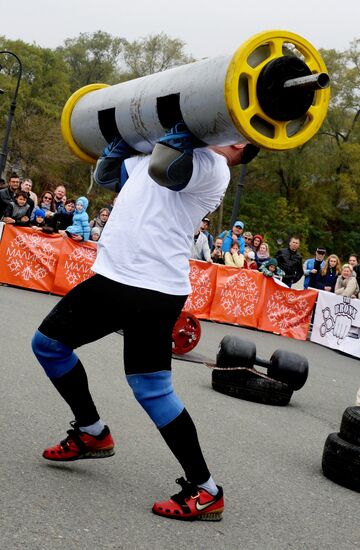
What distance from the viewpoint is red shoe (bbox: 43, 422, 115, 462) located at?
399cm

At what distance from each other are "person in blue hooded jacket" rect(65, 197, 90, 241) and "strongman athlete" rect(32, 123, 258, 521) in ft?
34.7

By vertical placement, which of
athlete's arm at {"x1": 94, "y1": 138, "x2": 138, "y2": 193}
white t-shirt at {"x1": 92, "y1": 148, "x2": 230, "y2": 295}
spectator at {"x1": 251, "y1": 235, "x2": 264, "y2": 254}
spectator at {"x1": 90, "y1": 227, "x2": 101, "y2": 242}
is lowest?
spectator at {"x1": 90, "y1": 227, "x2": 101, "y2": 242}

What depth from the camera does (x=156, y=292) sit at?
3.57 m

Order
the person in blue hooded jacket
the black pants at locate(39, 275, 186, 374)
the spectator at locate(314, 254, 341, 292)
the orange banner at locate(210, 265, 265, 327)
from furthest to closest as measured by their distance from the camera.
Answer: the spectator at locate(314, 254, 341, 292) → the orange banner at locate(210, 265, 265, 327) → the person in blue hooded jacket → the black pants at locate(39, 275, 186, 374)

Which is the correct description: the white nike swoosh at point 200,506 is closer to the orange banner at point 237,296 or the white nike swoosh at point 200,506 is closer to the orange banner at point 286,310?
the orange banner at point 237,296

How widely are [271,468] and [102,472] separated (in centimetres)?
119

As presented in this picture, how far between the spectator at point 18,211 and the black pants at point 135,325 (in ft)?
34.7

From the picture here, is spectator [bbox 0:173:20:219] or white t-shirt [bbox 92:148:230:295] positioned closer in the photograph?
white t-shirt [bbox 92:148:230:295]

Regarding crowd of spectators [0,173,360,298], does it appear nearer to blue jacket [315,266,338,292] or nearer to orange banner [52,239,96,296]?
blue jacket [315,266,338,292]

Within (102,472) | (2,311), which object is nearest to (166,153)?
(102,472)

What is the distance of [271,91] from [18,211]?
11.5 metres

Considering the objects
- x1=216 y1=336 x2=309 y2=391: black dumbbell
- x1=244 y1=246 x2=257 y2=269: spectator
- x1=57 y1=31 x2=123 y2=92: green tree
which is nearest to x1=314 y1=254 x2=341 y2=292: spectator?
x1=244 y1=246 x2=257 y2=269: spectator

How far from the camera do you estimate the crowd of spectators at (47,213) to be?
556 inches

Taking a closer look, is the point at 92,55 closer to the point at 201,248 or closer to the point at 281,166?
the point at 281,166
